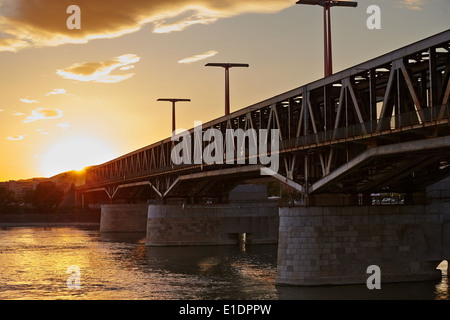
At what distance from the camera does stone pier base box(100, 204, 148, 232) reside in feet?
417

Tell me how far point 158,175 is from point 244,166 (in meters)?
32.6

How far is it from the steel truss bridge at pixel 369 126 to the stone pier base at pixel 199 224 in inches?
957

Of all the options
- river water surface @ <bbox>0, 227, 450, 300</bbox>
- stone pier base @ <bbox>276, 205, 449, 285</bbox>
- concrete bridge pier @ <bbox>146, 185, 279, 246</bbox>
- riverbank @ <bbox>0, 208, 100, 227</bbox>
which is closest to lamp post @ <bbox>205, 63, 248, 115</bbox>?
concrete bridge pier @ <bbox>146, 185, 279, 246</bbox>

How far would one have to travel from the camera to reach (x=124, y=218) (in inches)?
5044

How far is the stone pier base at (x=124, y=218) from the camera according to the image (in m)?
127

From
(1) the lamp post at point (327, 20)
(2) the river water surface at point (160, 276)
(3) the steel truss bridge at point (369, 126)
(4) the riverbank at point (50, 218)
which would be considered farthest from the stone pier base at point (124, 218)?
(1) the lamp post at point (327, 20)

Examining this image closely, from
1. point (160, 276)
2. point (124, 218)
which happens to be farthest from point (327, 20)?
point (124, 218)

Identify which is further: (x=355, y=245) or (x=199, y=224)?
(x=199, y=224)

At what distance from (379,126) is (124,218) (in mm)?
94459

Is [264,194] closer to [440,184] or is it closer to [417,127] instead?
[440,184]

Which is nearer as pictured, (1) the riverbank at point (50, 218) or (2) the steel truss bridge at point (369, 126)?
(2) the steel truss bridge at point (369, 126)

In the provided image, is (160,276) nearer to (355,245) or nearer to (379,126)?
(355,245)

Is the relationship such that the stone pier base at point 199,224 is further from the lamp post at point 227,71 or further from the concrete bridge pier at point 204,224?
the lamp post at point 227,71

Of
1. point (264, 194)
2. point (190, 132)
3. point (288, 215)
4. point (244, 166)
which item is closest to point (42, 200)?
point (264, 194)
